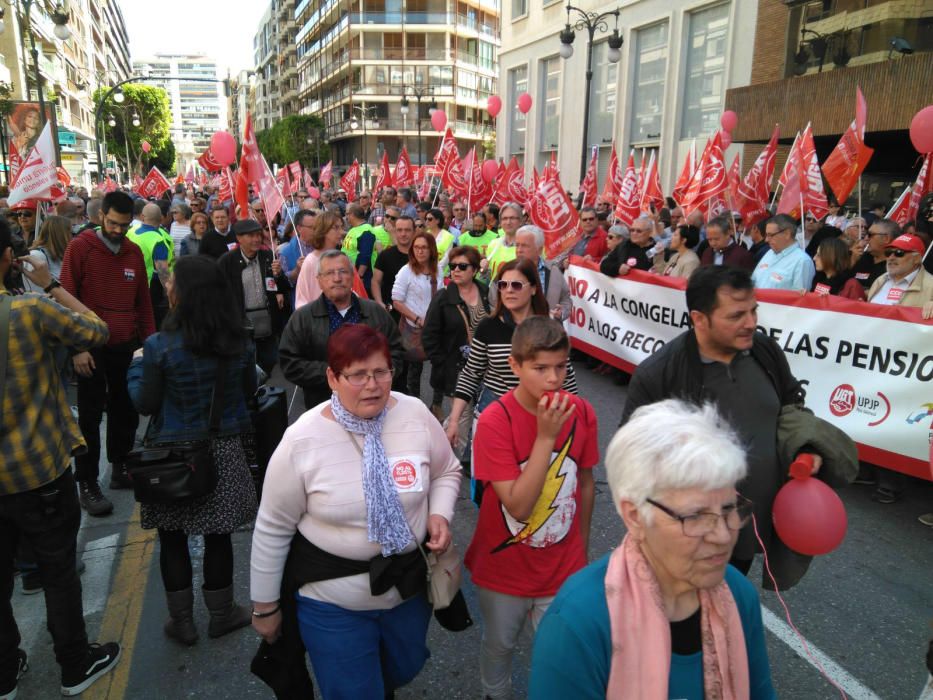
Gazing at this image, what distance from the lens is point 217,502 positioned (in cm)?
303

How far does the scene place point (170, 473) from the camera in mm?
2828

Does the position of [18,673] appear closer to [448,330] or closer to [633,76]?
[448,330]

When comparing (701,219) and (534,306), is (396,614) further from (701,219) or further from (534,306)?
(701,219)

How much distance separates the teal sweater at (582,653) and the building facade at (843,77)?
1441 centimetres

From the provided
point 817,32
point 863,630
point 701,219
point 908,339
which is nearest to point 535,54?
point 817,32

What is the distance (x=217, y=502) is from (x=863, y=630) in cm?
329

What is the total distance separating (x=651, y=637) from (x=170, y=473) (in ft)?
7.30

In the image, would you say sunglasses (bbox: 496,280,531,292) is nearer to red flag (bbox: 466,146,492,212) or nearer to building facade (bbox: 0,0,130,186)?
red flag (bbox: 466,146,492,212)

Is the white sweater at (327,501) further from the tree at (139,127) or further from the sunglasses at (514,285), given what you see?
the tree at (139,127)

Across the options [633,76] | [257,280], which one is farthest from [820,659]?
[633,76]

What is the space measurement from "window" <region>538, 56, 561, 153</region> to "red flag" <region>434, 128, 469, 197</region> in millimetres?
18647

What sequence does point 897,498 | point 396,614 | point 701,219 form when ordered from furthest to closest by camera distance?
point 701,219, point 897,498, point 396,614

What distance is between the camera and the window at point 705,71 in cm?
2112

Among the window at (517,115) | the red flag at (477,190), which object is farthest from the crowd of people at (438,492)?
the window at (517,115)
